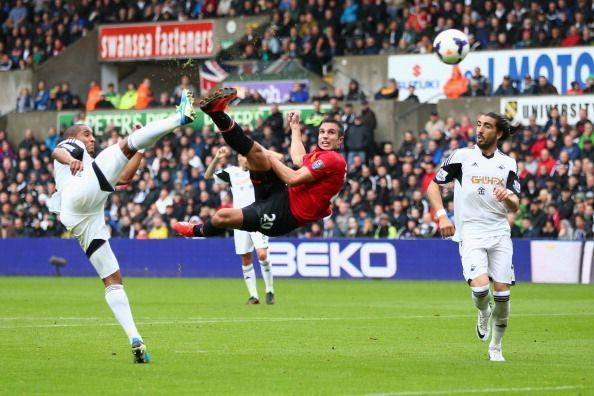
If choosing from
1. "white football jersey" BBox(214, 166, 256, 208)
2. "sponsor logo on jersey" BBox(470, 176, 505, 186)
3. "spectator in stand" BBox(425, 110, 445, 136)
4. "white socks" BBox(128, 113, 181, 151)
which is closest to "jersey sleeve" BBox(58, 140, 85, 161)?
"white socks" BBox(128, 113, 181, 151)

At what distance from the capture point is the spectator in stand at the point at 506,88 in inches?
1272

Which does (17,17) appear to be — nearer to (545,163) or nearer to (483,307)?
(545,163)

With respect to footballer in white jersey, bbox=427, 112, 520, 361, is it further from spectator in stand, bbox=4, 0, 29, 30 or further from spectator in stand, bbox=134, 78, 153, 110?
spectator in stand, bbox=4, 0, 29, 30

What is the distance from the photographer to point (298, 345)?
14.4m

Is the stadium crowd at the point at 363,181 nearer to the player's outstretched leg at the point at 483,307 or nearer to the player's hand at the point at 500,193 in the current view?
the player's outstretched leg at the point at 483,307

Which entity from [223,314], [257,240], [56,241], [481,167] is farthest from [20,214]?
[481,167]

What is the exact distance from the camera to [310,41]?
3697 centimetres

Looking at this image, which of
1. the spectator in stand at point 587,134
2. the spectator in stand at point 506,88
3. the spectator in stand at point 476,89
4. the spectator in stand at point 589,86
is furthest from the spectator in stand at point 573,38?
the spectator in stand at point 587,134

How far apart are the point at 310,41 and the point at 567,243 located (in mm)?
12544

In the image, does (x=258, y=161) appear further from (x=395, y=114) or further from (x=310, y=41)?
(x=310, y=41)

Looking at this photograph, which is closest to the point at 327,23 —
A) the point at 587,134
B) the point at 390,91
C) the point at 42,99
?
the point at 390,91

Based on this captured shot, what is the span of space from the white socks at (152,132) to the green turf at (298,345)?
2.23 meters

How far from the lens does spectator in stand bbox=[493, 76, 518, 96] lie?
32.3 m

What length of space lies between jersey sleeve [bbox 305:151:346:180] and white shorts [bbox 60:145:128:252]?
2.17m
